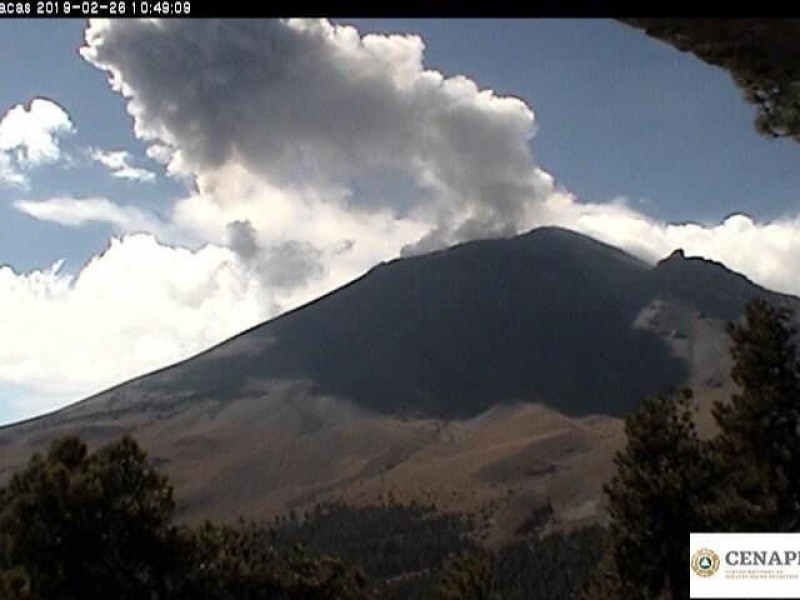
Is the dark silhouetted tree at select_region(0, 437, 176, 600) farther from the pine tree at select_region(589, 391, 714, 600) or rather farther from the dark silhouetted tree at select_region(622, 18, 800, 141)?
the dark silhouetted tree at select_region(622, 18, 800, 141)

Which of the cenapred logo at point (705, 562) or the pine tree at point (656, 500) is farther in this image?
the pine tree at point (656, 500)

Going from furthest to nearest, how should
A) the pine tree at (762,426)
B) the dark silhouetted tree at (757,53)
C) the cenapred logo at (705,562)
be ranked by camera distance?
1. the pine tree at (762,426)
2. the dark silhouetted tree at (757,53)
3. the cenapred logo at (705,562)

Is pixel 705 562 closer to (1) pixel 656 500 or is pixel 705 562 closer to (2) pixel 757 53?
(2) pixel 757 53

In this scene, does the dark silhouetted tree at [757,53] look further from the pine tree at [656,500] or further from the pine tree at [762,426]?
the pine tree at [656,500]

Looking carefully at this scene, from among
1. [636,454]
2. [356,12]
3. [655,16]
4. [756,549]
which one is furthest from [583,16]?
[636,454]

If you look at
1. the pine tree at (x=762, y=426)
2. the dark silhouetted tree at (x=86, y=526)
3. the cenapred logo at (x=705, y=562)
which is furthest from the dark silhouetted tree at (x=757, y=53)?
the dark silhouetted tree at (x=86, y=526)

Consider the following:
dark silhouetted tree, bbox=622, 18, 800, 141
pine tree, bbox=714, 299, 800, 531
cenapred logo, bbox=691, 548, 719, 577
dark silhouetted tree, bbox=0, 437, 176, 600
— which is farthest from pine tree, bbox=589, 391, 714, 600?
dark silhouetted tree, bbox=622, 18, 800, 141

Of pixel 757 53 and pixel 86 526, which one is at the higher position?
pixel 757 53

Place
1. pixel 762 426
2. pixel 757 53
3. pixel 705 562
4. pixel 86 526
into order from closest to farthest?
pixel 705 562 < pixel 757 53 < pixel 86 526 < pixel 762 426

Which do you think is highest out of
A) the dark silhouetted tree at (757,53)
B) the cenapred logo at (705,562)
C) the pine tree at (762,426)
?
the dark silhouetted tree at (757,53)

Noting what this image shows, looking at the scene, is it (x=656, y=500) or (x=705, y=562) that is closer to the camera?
(x=705, y=562)

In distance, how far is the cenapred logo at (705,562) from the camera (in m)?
8.49

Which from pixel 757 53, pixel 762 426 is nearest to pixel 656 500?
pixel 762 426

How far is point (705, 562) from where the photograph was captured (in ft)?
28.1
